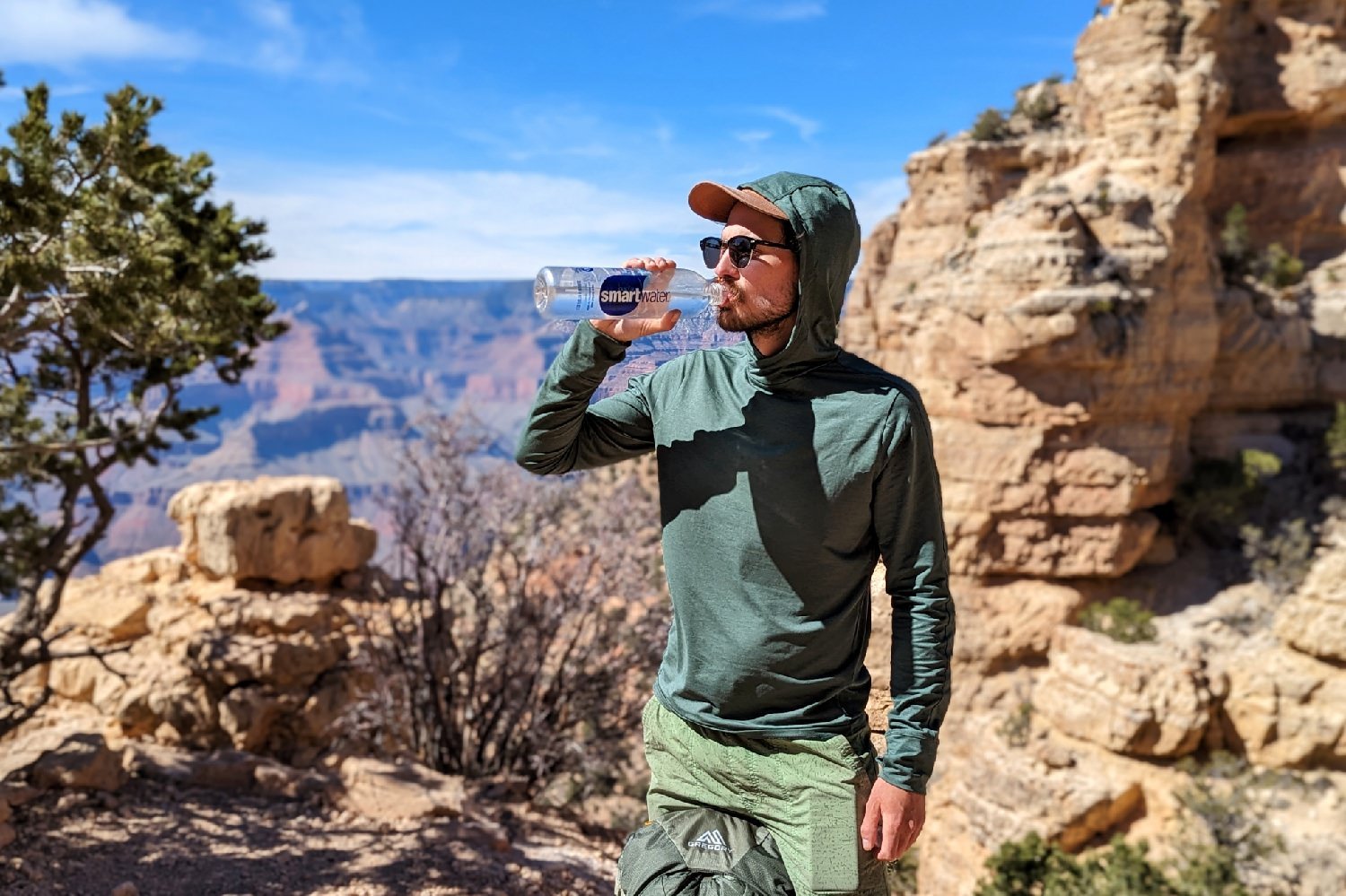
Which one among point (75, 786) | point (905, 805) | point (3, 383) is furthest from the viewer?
point (3, 383)

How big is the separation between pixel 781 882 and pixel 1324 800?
13640 millimetres

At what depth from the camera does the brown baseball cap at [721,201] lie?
70.6 inches

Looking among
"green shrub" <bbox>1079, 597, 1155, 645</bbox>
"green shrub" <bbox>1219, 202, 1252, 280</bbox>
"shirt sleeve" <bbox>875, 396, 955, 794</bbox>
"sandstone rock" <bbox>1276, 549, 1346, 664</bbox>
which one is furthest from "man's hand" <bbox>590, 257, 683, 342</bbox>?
"green shrub" <bbox>1219, 202, 1252, 280</bbox>

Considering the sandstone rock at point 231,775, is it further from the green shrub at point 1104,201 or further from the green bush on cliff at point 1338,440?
the green bush on cliff at point 1338,440

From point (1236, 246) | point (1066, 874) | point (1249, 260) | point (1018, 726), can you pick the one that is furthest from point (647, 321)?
point (1249, 260)

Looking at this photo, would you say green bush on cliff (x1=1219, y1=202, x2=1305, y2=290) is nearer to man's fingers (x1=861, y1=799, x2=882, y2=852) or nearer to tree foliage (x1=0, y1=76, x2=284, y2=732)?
tree foliage (x1=0, y1=76, x2=284, y2=732)

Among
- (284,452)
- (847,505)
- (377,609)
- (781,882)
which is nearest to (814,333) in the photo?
(847,505)

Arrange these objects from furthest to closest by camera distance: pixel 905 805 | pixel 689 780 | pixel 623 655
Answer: pixel 623 655, pixel 689 780, pixel 905 805

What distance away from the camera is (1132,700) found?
13.1 meters

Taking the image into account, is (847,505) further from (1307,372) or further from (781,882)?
(1307,372)

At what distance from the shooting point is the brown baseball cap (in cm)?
179

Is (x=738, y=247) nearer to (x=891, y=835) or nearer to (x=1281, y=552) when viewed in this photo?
(x=891, y=835)

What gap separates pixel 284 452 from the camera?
466 feet

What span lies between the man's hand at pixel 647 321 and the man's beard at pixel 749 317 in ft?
0.37
